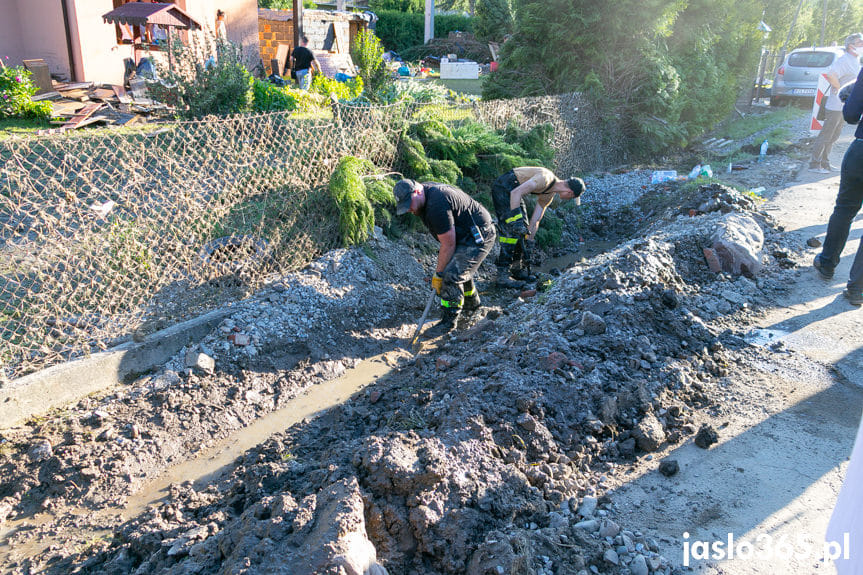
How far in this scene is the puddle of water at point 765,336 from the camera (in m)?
5.09

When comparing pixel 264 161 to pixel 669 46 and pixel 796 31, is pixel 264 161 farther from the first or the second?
pixel 796 31

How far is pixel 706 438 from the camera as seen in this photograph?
148 inches

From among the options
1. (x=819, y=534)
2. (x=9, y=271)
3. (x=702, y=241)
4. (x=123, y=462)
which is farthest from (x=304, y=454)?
(x=702, y=241)

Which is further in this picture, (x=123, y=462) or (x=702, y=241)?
(x=702, y=241)

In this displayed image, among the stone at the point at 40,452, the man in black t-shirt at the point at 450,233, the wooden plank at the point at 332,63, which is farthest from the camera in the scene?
the wooden plank at the point at 332,63

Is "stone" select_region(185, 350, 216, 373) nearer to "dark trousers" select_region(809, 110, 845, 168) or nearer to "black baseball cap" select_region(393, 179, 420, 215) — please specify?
"black baseball cap" select_region(393, 179, 420, 215)

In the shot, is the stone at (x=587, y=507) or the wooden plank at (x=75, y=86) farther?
the wooden plank at (x=75, y=86)

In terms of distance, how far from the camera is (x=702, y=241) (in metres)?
6.64

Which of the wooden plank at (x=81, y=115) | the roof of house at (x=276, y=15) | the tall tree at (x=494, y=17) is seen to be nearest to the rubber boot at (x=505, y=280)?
the wooden plank at (x=81, y=115)

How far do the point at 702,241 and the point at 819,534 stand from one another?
418 centimetres

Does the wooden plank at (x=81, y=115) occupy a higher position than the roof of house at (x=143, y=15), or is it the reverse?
the roof of house at (x=143, y=15)

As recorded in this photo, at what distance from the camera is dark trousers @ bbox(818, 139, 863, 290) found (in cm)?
553

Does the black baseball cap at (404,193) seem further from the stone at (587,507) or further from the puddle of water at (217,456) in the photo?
the stone at (587,507)

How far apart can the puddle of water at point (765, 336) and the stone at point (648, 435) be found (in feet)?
6.14
